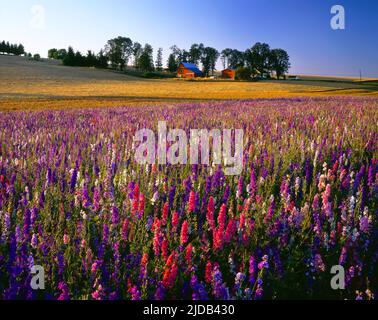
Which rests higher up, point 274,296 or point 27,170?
point 27,170

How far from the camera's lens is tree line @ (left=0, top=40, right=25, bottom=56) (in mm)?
130863

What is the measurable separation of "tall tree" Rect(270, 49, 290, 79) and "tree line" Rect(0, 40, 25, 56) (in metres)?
92.6

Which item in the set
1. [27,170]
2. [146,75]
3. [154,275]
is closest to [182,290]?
[154,275]

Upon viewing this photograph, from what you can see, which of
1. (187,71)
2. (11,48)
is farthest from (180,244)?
(11,48)

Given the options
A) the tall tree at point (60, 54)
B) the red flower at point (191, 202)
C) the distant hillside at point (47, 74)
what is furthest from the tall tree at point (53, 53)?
the red flower at point (191, 202)

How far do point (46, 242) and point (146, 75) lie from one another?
8936cm

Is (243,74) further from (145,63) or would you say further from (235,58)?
(235,58)

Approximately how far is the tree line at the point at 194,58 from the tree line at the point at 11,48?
32.7 metres

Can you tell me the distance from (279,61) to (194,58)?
37056 mm

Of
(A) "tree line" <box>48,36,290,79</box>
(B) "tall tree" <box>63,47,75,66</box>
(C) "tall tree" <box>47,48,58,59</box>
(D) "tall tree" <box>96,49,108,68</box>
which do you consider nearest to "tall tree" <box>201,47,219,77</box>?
(A) "tree line" <box>48,36,290,79</box>

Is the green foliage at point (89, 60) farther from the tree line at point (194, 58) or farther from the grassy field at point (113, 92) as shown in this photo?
the grassy field at point (113, 92)
